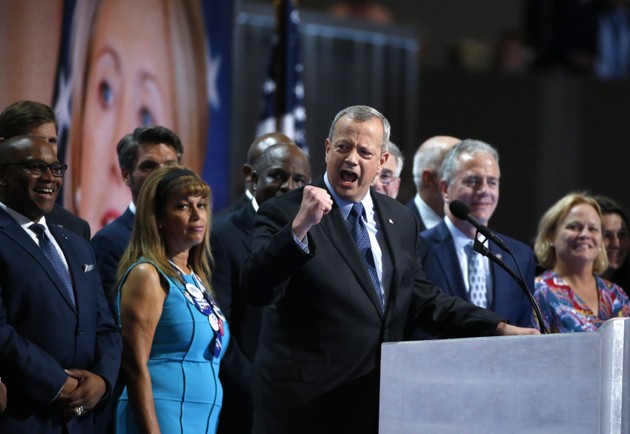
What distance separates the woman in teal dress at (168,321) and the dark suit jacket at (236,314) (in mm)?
321

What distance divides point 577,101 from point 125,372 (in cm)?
667

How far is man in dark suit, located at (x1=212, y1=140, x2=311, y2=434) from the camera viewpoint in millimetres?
4457

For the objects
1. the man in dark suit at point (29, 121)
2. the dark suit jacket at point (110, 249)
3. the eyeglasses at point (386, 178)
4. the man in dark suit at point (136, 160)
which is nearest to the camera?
the man in dark suit at point (29, 121)

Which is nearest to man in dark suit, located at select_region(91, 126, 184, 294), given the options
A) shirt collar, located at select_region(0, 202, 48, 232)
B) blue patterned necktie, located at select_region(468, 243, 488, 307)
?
shirt collar, located at select_region(0, 202, 48, 232)

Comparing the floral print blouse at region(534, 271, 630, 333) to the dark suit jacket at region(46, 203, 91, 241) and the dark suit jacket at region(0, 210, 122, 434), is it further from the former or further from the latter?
the dark suit jacket at region(0, 210, 122, 434)

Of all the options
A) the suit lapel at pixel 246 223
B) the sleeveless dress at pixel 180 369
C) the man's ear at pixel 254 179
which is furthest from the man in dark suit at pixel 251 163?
the sleeveless dress at pixel 180 369

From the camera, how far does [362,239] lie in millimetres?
3920

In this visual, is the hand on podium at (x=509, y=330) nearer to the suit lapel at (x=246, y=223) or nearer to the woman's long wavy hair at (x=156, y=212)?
the woman's long wavy hair at (x=156, y=212)

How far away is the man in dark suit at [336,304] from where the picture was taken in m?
3.76

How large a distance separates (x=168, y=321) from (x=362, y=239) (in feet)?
2.17

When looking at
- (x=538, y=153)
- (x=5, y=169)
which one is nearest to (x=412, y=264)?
(x=5, y=169)

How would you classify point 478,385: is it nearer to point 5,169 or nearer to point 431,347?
point 431,347

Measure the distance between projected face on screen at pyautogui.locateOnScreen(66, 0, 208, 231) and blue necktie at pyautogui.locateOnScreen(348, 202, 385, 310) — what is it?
154cm

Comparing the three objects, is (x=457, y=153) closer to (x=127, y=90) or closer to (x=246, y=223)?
(x=246, y=223)
